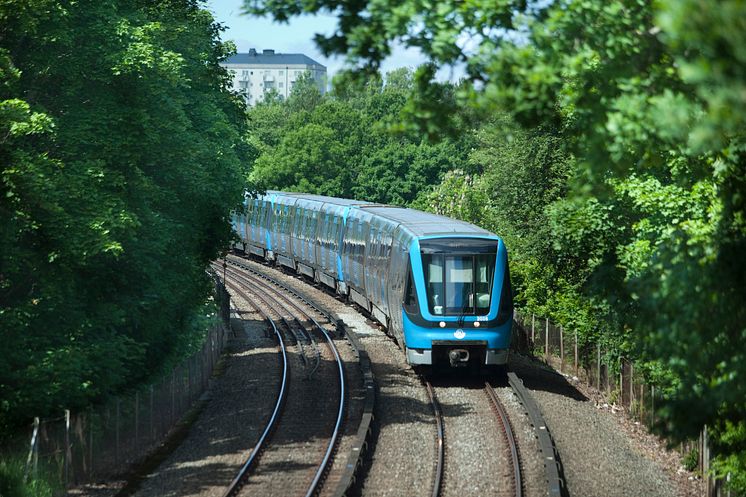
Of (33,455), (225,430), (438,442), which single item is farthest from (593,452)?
(33,455)

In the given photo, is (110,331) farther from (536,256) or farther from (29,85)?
(536,256)

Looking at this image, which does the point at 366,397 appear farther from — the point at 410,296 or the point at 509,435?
the point at 509,435

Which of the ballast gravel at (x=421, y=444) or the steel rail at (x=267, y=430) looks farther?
the ballast gravel at (x=421, y=444)

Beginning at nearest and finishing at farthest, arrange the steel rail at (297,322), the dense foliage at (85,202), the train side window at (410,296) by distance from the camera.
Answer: the dense foliage at (85,202) → the train side window at (410,296) → the steel rail at (297,322)

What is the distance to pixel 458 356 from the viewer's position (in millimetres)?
24609

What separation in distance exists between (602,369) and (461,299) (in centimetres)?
459

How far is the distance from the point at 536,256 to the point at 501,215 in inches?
252

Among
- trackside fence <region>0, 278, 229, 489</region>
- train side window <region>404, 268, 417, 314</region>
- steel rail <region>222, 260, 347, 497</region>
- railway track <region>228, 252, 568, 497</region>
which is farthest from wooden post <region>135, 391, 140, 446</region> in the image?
train side window <region>404, 268, 417, 314</region>

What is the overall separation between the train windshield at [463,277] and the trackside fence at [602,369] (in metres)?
3.65

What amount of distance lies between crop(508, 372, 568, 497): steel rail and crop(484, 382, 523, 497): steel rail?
46 cm

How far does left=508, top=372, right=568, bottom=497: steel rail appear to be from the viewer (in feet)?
55.2

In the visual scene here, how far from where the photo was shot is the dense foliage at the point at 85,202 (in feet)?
55.7

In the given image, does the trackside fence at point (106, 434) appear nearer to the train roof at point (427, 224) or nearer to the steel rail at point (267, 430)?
the steel rail at point (267, 430)

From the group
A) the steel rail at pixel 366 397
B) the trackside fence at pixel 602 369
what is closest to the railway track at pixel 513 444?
the steel rail at pixel 366 397
